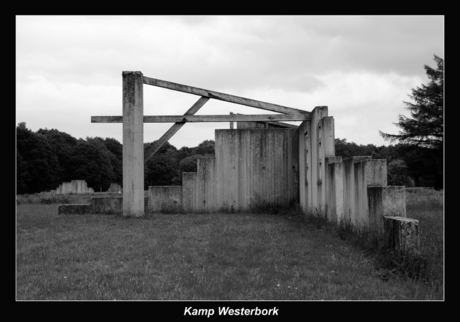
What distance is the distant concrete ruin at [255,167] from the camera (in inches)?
400

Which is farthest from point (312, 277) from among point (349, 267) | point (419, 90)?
point (419, 90)

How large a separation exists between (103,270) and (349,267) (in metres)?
3.43

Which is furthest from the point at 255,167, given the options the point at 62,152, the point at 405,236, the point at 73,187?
the point at 62,152

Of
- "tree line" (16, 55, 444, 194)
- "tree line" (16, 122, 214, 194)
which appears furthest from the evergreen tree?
"tree line" (16, 122, 214, 194)

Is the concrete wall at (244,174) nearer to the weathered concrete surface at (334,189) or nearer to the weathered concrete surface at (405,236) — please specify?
the weathered concrete surface at (334,189)

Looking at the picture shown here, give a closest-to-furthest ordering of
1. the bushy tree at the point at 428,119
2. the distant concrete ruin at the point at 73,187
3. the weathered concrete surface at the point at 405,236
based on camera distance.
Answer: the weathered concrete surface at the point at 405,236, the bushy tree at the point at 428,119, the distant concrete ruin at the point at 73,187

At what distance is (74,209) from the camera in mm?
15305

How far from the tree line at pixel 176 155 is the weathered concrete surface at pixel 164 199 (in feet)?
30.4

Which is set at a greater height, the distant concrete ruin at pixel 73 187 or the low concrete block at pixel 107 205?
the low concrete block at pixel 107 205

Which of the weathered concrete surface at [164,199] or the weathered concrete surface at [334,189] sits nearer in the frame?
the weathered concrete surface at [334,189]

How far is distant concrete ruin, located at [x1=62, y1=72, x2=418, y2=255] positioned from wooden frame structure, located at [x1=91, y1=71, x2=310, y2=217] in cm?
3

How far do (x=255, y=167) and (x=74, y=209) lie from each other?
20.7 ft

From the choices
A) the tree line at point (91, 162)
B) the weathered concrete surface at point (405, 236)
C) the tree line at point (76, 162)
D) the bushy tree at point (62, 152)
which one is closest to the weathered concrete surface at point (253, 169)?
the weathered concrete surface at point (405, 236)

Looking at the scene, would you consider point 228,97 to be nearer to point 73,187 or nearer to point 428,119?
point 428,119
